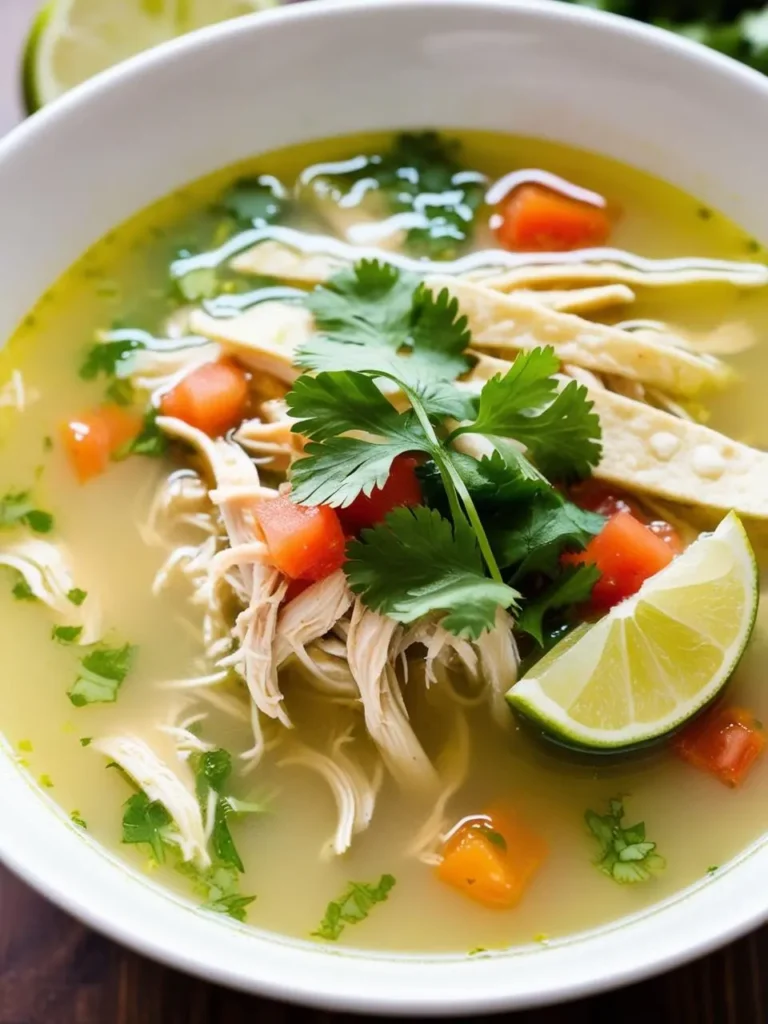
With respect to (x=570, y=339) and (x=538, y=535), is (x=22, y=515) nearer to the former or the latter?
(x=538, y=535)

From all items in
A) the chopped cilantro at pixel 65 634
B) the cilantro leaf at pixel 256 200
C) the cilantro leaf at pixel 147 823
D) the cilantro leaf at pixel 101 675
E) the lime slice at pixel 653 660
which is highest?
the cilantro leaf at pixel 256 200

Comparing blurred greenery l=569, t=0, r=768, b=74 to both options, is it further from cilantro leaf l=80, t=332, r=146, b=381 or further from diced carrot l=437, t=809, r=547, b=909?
diced carrot l=437, t=809, r=547, b=909

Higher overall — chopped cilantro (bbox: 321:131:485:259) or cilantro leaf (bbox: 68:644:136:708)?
chopped cilantro (bbox: 321:131:485:259)

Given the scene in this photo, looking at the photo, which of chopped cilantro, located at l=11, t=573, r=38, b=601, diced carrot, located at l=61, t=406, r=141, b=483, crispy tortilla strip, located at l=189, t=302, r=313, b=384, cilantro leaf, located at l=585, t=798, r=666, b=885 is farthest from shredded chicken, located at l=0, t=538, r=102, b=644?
cilantro leaf, located at l=585, t=798, r=666, b=885

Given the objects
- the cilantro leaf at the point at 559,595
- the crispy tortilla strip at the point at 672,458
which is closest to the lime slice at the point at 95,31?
the crispy tortilla strip at the point at 672,458

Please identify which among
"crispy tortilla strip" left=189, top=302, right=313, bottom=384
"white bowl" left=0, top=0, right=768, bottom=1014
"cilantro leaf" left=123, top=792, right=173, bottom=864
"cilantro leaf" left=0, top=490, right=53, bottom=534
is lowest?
"cilantro leaf" left=123, top=792, right=173, bottom=864

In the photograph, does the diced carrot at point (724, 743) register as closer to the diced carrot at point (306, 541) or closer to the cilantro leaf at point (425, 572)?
the cilantro leaf at point (425, 572)

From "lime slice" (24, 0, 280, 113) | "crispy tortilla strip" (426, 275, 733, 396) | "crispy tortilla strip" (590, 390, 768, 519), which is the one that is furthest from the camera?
"lime slice" (24, 0, 280, 113)
